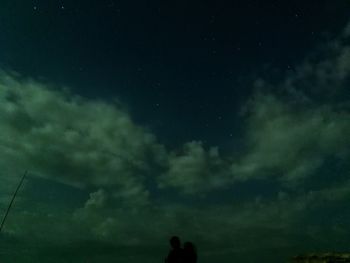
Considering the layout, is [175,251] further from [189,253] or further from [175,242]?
[189,253]

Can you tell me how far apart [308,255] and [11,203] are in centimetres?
2799

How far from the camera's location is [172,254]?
12641 millimetres

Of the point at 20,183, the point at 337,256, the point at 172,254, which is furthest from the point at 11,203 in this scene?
the point at 337,256

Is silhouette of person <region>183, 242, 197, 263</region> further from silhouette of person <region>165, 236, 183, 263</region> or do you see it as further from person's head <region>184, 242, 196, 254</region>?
silhouette of person <region>165, 236, 183, 263</region>

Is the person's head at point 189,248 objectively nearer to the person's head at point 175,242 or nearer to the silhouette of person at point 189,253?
the silhouette of person at point 189,253

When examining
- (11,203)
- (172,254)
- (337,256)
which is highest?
(337,256)

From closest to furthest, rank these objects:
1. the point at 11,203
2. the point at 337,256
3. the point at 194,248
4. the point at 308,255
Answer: the point at 11,203, the point at 194,248, the point at 337,256, the point at 308,255

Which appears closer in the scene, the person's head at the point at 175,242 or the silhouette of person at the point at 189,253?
the silhouette of person at the point at 189,253

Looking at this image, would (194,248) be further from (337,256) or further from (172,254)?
(337,256)

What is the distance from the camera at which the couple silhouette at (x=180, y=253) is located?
12398 mm

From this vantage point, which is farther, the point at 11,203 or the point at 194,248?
the point at 194,248

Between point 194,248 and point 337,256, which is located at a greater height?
point 337,256

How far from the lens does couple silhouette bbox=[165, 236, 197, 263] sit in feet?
40.7

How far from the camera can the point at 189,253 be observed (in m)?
12.4
